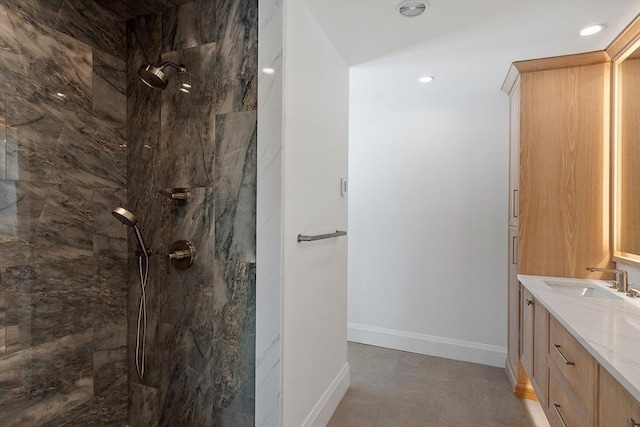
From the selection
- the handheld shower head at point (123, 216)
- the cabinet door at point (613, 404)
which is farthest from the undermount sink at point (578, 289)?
the handheld shower head at point (123, 216)

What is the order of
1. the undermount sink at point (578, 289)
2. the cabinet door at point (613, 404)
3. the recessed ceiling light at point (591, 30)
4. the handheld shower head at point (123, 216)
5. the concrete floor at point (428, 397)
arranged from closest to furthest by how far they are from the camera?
the cabinet door at point (613, 404) < the handheld shower head at point (123, 216) < the recessed ceiling light at point (591, 30) < the undermount sink at point (578, 289) < the concrete floor at point (428, 397)

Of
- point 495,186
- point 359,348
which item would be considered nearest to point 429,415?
point 359,348

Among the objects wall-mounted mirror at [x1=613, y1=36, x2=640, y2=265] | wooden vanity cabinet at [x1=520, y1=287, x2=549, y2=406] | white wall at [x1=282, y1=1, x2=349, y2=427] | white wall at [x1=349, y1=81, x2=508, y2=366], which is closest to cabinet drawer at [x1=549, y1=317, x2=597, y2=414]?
wooden vanity cabinet at [x1=520, y1=287, x2=549, y2=406]

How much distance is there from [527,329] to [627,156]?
122 centimetres

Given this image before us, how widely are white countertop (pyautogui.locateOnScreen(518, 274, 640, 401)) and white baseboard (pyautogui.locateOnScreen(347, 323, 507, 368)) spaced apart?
118 cm

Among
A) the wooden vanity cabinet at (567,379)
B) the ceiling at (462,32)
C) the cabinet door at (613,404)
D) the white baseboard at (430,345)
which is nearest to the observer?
the cabinet door at (613,404)

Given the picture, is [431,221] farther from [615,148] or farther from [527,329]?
[615,148]

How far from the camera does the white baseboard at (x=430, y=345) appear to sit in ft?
9.71

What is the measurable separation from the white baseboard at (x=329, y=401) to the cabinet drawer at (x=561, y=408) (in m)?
1.21

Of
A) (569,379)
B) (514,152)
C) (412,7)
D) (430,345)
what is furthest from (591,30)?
(430,345)

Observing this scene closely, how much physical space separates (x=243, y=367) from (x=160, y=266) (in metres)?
0.74

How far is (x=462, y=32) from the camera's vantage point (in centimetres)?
198

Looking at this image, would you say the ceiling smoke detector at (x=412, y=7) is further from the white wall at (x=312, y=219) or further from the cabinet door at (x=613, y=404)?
the cabinet door at (x=613, y=404)

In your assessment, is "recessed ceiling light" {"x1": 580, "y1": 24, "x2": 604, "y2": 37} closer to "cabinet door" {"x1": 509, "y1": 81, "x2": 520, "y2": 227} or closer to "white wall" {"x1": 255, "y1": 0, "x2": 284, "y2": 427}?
"cabinet door" {"x1": 509, "y1": 81, "x2": 520, "y2": 227}
